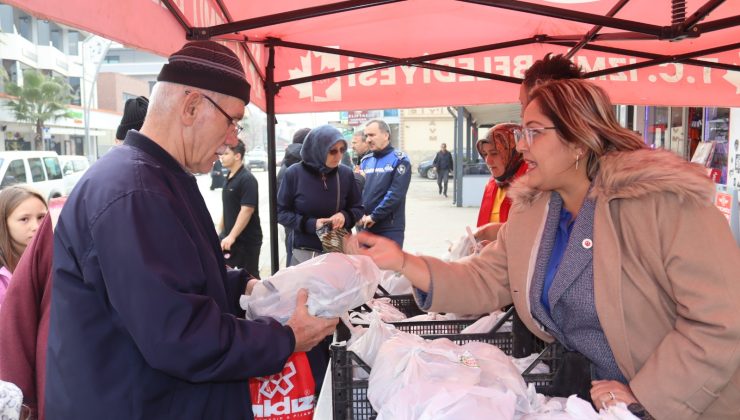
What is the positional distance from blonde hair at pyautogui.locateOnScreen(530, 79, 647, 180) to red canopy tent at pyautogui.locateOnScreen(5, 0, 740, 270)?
90 centimetres

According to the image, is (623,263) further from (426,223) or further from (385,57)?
(426,223)

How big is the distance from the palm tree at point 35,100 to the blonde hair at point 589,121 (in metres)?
21.3

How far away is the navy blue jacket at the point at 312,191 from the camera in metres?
5.05

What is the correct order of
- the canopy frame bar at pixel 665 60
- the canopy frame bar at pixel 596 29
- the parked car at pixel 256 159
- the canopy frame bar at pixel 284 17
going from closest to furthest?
1. the canopy frame bar at pixel 284 17
2. the canopy frame bar at pixel 596 29
3. the canopy frame bar at pixel 665 60
4. the parked car at pixel 256 159

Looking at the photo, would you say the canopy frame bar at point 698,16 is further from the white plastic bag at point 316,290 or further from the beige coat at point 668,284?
the white plastic bag at point 316,290

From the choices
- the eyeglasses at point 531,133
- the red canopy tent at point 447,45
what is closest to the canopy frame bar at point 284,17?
the red canopy tent at point 447,45

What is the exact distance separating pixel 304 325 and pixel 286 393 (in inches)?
10.5

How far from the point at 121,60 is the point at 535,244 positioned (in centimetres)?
8375

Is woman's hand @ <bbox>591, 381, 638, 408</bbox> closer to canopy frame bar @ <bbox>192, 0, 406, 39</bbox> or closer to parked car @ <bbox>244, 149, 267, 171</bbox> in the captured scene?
canopy frame bar @ <bbox>192, 0, 406, 39</bbox>

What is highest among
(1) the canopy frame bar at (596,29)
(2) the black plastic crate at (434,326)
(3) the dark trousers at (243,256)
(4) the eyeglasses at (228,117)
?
(1) the canopy frame bar at (596,29)

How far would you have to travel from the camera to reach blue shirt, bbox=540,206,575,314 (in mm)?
1997

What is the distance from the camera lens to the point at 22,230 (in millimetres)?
3061

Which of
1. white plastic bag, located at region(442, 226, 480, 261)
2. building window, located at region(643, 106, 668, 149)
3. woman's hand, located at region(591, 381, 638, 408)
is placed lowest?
woman's hand, located at region(591, 381, 638, 408)

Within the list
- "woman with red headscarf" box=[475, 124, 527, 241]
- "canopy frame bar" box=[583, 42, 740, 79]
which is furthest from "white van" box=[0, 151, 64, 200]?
"canopy frame bar" box=[583, 42, 740, 79]
